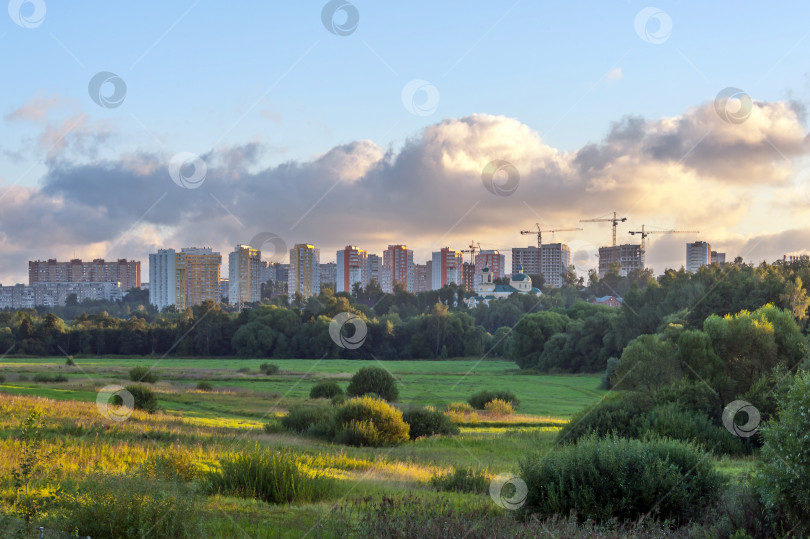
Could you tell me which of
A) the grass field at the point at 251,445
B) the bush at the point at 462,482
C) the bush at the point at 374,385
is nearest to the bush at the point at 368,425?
the grass field at the point at 251,445

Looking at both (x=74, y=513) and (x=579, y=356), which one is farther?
(x=579, y=356)

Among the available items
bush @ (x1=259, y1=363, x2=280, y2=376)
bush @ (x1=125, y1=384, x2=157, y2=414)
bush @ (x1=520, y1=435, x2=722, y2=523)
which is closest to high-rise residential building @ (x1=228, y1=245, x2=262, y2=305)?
bush @ (x1=259, y1=363, x2=280, y2=376)

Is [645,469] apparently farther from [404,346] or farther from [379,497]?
[404,346]

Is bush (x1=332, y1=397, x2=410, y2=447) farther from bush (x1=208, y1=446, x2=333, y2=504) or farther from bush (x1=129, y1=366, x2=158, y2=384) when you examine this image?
bush (x1=129, y1=366, x2=158, y2=384)

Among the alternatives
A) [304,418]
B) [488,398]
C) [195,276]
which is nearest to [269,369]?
[488,398]

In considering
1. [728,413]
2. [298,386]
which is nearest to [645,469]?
[728,413]

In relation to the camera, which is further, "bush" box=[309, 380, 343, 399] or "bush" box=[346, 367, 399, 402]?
"bush" box=[309, 380, 343, 399]
